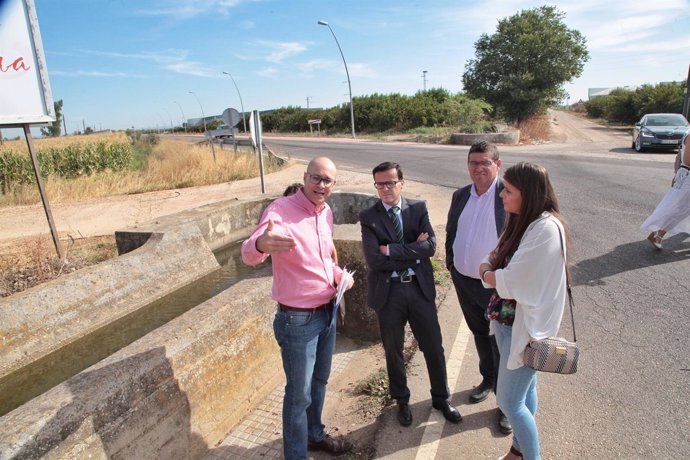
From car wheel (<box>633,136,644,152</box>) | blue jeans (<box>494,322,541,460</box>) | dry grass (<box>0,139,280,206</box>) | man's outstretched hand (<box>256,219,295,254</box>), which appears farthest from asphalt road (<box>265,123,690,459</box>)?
dry grass (<box>0,139,280,206</box>)

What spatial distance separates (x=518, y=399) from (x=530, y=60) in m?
33.0

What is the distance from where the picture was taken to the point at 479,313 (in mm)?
3082

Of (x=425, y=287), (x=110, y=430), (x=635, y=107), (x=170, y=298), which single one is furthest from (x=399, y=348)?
(x=635, y=107)

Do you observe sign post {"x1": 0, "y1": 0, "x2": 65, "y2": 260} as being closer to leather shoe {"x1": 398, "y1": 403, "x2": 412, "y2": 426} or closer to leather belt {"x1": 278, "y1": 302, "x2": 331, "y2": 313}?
leather belt {"x1": 278, "y1": 302, "x2": 331, "y2": 313}

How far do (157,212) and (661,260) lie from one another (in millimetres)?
9871

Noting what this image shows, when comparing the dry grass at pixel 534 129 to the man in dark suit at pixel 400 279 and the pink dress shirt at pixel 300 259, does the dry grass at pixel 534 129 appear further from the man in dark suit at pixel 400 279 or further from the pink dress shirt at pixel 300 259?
the pink dress shirt at pixel 300 259

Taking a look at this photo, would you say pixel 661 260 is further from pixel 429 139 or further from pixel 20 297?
pixel 429 139

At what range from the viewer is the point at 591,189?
10211 mm

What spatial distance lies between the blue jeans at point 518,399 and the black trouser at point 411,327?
26.2 inches

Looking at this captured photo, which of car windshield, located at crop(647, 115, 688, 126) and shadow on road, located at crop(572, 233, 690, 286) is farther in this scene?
car windshield, located at crop(647, 115, 688, 126)

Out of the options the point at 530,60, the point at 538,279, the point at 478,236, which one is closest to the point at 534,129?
the point at 530,60

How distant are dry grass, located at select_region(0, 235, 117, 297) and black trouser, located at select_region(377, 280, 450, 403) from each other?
534 centimetres

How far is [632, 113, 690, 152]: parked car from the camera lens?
52.5 feet

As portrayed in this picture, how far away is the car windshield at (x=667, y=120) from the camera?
55.2 ft
